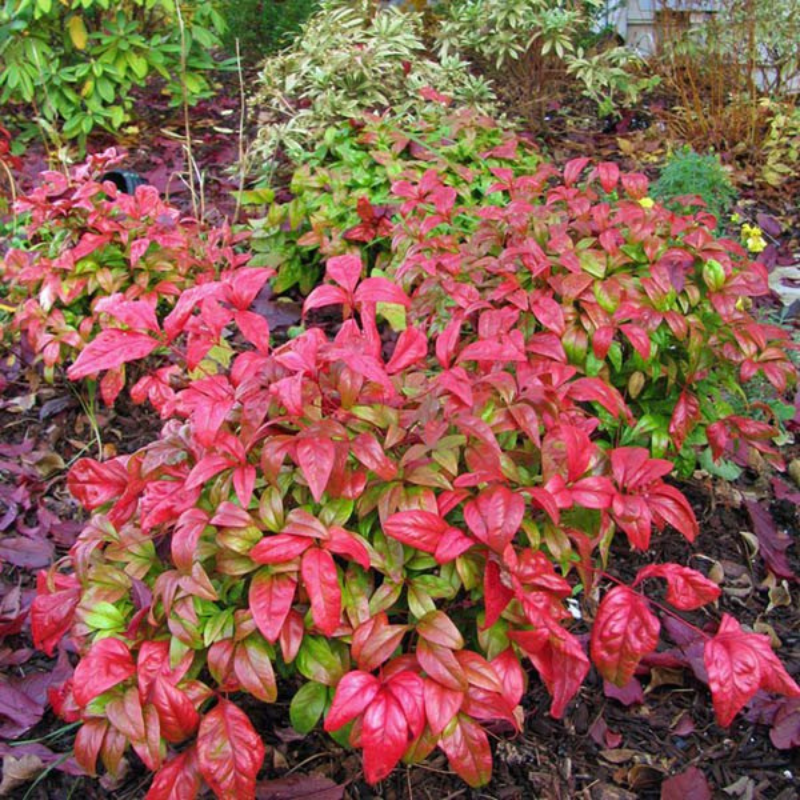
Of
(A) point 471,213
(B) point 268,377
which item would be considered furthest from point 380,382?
(A) point 471,213

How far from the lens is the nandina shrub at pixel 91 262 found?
2709 millimetres

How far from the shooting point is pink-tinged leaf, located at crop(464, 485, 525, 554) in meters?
1.41

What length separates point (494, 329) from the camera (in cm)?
190

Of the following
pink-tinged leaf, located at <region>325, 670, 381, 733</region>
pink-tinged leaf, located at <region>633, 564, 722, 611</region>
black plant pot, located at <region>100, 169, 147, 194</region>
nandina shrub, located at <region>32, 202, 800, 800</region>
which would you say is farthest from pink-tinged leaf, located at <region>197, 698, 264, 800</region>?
black plant pot, located at <region>100, 169, 147, 194</region>

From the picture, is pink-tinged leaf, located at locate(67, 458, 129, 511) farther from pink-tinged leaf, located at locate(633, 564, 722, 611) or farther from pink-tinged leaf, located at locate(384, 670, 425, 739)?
pink-tinged leaf, located at locate(633, 564, 722, 611)

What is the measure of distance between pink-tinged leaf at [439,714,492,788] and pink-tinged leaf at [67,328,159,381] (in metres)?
0.84

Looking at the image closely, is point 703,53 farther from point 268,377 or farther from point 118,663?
point 118,663

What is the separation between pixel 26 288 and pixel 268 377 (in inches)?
69.5

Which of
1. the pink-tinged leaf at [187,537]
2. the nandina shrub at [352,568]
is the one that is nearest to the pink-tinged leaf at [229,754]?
the nandina shrub at [352,568]

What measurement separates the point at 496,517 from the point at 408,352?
0.37 m

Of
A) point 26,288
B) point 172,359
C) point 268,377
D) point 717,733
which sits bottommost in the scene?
point 717,733

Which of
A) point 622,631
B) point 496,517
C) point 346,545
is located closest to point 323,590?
point 346,545

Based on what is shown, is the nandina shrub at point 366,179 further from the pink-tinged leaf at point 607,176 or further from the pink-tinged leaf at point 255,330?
the pink-tinged leaf at point 255,330

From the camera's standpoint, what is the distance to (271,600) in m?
1.40
